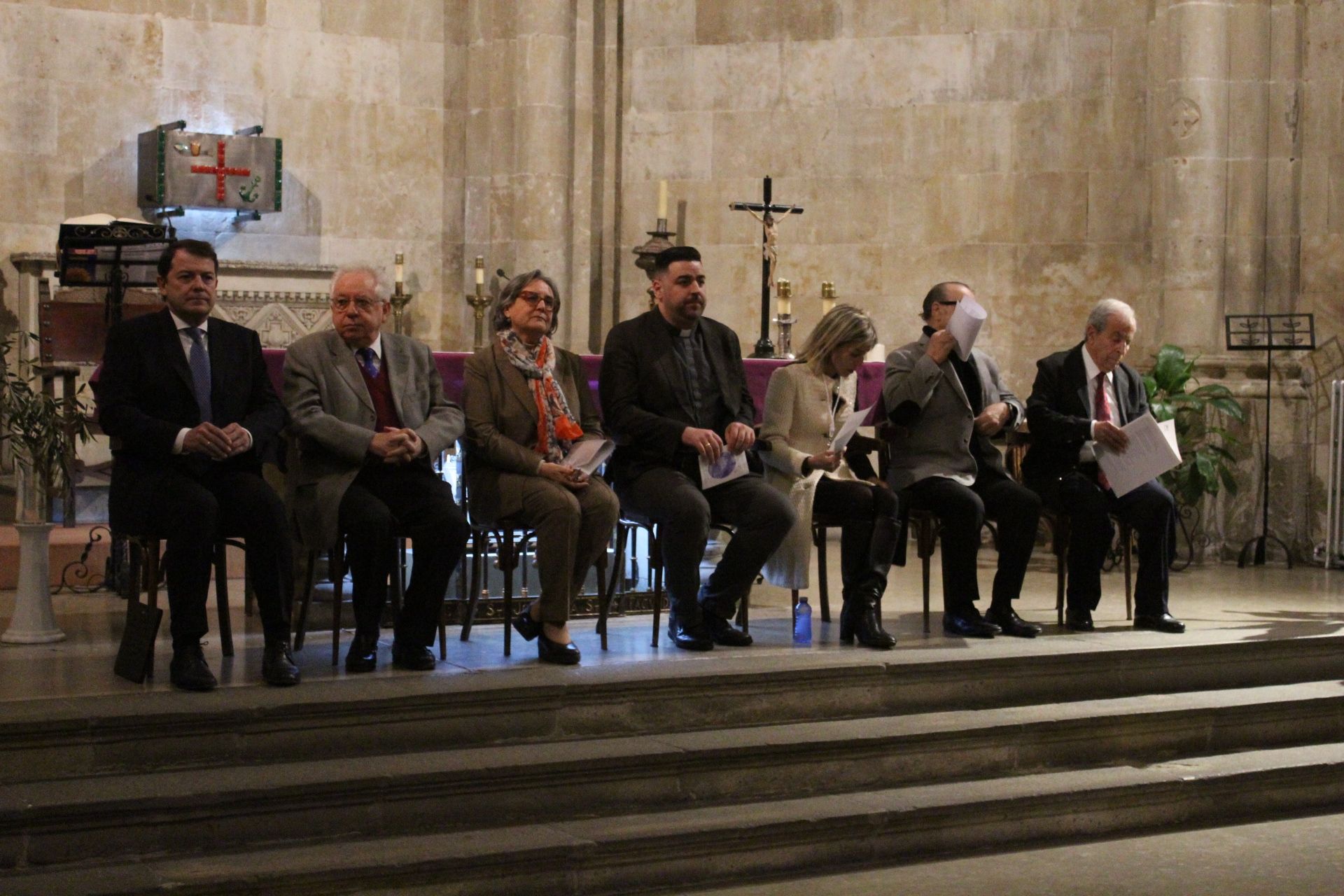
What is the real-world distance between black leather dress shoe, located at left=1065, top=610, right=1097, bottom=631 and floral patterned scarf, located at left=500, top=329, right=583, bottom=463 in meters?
2.02

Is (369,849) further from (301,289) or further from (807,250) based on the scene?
(807,250)

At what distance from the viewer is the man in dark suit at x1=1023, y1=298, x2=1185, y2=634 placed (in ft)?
21.2

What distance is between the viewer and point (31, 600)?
225 inches

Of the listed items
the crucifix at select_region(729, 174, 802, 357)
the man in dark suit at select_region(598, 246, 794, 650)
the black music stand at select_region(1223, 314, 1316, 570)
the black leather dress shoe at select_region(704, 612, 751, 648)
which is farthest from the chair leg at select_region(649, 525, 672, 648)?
the black music stand at select_region(1223, 314, 1316, 570)

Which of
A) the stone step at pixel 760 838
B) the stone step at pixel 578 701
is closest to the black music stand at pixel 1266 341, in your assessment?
the stone step at pixel 578 701

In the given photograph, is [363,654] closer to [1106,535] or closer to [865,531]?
[865,531]

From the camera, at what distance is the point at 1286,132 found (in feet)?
30.7

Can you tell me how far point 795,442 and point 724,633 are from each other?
0.77 m

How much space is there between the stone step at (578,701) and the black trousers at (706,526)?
0.29 meters

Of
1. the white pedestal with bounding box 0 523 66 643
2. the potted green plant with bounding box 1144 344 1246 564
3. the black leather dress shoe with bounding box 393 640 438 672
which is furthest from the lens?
the potted green plant with bounding box 1144 344 1246 564

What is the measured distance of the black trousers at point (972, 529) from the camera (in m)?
6.21

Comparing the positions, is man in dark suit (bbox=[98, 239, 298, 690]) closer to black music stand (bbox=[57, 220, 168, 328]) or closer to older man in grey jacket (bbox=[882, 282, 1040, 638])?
black music stand (bbox=[57, 220, 168, 328])

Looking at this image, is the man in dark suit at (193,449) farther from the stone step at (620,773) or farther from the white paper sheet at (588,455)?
the white paper sheet at (588,455)

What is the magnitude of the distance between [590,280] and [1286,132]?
408 cm
